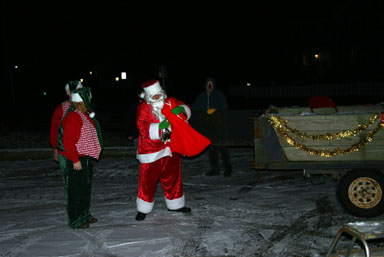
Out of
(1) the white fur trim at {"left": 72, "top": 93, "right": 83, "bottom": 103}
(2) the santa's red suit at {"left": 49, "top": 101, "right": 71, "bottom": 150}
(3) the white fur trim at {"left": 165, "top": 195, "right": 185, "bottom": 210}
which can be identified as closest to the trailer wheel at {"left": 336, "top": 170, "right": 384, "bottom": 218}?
(3) the white fur trim at {"left": 165, "top": 195, "right": 185, "bottom": 210}

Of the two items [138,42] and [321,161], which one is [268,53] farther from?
[321,161]

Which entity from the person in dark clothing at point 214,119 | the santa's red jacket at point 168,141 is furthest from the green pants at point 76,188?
the person in dark clothing at point 214,119

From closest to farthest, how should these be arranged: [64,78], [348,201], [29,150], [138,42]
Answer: [348,201] → [29,150] → [138,42] → [64,78]

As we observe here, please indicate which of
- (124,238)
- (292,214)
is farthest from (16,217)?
(292,214)

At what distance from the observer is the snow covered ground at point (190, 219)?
→ 5.46 metres

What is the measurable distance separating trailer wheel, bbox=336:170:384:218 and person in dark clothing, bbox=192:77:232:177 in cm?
335

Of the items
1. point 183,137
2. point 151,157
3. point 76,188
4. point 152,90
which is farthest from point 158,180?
point 152,90

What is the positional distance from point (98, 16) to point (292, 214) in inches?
1319

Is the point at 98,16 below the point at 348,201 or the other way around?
the other way around

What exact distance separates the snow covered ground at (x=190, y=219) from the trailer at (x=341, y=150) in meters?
0.36

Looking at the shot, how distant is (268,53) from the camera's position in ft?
124

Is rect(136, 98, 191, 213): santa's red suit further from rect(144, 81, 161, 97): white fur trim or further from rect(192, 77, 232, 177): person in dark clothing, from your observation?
rect(192, 77, 232, 177): person in dark clothing

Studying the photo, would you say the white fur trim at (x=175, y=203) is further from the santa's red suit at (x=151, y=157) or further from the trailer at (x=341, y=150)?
the trailer at (x=341, y=150)

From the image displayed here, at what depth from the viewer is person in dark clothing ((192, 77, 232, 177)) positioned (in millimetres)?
9602
